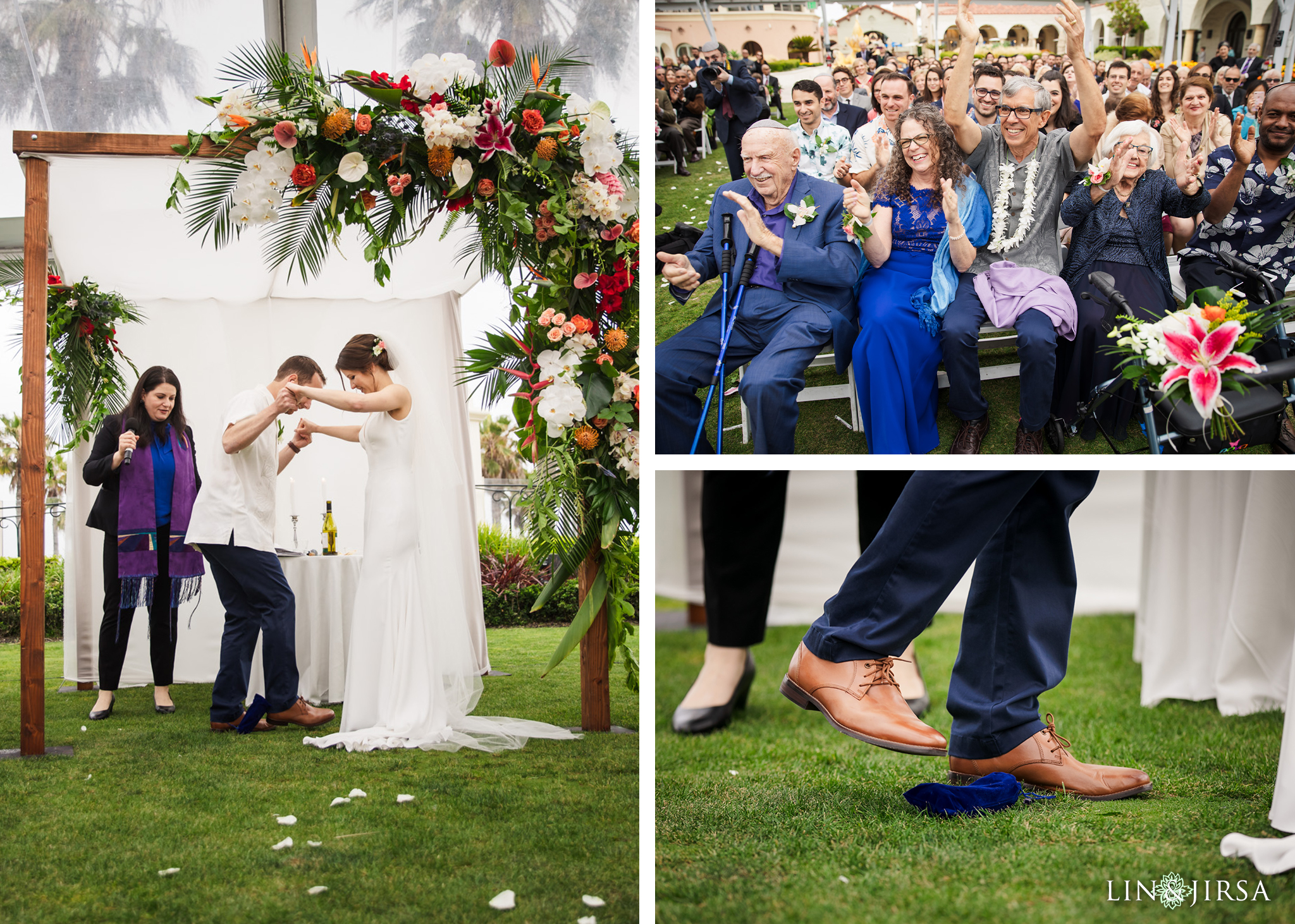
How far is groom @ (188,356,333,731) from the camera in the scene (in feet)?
10.8

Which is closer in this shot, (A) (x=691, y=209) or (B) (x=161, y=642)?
(A) (x=691, y=209)

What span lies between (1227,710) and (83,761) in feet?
12.2

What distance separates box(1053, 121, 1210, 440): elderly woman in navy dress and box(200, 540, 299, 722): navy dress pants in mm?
2713

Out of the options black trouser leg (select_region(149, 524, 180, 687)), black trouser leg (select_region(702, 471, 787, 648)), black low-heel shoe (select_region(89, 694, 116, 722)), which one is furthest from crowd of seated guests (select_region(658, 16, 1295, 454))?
black low-heel shoe (select_region(89, 694, 116, 722))

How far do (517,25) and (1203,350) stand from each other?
10.6 feet

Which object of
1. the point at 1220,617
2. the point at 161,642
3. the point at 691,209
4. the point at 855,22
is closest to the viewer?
the point at 855,22

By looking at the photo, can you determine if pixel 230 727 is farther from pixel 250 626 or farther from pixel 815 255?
pixel 815 255

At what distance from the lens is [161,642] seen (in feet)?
11.5

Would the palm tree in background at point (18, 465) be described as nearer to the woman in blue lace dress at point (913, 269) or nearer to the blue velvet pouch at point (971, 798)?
the woman in blue lace dress at point (913, 269)

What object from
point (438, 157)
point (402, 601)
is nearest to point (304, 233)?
point (438, 157)

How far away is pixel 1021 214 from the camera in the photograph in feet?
7.15

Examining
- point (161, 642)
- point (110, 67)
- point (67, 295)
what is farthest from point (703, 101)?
point (110, 67)

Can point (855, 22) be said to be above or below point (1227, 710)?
above

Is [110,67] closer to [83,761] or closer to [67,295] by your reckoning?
[67,295]
